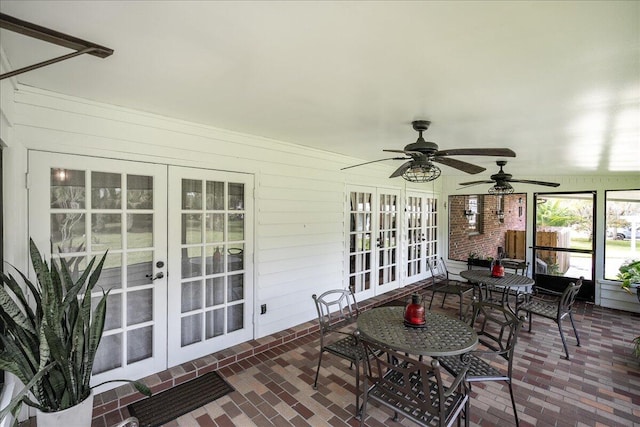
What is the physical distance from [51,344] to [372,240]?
451 cm

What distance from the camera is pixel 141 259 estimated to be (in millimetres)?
2824

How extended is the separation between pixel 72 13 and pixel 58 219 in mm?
1750

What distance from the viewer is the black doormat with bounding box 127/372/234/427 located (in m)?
2.45

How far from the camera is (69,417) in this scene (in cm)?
181

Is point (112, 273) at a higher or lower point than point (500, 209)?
lower

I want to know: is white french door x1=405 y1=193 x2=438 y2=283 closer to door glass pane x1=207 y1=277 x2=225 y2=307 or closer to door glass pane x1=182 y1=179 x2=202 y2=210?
door glass pane x1=207 y1=277 x2=225 y2=307

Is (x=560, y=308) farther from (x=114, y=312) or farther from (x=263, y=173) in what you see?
(x=114, y=312)

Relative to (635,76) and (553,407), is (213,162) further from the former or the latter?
(553,407)

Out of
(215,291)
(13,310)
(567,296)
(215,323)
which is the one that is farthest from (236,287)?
(567,296)

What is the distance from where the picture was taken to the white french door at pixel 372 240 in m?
5.17

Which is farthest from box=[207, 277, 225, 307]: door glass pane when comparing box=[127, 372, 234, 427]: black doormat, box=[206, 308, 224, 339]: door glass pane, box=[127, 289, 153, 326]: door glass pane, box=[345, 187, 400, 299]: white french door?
box=[345, 187, 400, 299]: white french door

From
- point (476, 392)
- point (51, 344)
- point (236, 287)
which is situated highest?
point (51, 344)

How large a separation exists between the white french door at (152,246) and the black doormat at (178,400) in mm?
294

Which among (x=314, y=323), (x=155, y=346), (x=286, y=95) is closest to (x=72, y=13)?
(x=286, y=95)
